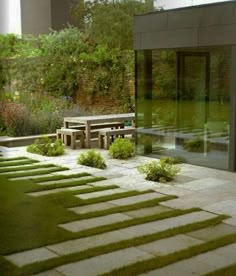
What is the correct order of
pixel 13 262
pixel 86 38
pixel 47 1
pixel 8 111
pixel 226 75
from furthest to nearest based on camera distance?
pixel 86 38, pixel 47 1, pixel 8 111, pixel 226 75, pixel 13 262

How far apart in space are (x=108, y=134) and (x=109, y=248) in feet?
15.7

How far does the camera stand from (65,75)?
473 inches

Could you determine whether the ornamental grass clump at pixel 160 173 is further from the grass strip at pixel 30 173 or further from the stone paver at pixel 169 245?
the stone paver at pixel 169 245

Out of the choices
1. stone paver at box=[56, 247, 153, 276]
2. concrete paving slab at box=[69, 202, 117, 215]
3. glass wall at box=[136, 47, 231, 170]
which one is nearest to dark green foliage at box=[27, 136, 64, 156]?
glass wall at box=[136, 47, 231, 170]

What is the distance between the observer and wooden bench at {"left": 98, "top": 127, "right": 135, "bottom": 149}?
8.10 meters

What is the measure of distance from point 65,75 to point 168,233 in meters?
8.82

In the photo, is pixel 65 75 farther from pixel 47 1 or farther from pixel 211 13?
pixel 211 13

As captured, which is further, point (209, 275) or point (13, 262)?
point (13, 262)

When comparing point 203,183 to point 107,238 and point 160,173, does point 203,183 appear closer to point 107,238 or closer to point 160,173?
point 160,173

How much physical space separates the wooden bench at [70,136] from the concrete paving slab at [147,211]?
3.77 meters

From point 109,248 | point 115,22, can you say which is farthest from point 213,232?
point 115,22

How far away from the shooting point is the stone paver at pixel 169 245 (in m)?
3.34

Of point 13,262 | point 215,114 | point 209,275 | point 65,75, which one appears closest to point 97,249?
point 13,262

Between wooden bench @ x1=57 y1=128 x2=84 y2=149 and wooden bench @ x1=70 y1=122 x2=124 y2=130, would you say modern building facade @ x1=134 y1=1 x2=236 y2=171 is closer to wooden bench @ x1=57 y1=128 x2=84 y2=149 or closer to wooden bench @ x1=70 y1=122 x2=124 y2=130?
wooden bench @ x1=57 y1=128 x2=84 y2=149
